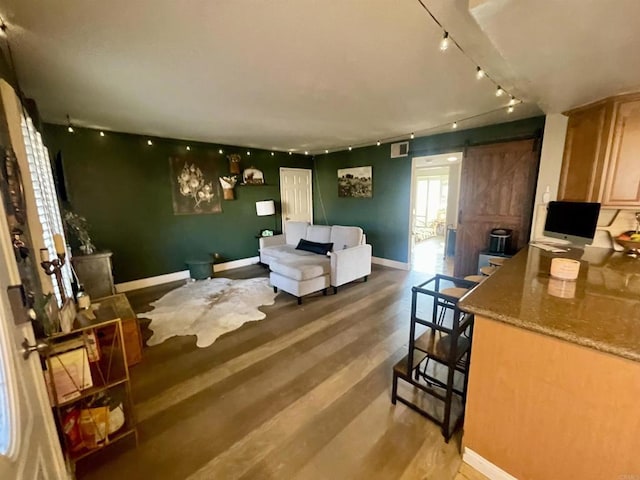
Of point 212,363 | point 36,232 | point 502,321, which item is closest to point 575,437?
point 502,321

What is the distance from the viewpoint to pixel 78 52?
5.87 ft

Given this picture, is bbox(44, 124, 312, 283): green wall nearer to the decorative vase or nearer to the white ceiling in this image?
the decorative vase

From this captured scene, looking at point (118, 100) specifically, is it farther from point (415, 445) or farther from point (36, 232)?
point (415, 445)

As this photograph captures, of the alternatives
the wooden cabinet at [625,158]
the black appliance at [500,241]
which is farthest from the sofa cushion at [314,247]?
the wooden cabinet at [625,158]

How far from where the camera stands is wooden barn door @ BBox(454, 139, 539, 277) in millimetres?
3568

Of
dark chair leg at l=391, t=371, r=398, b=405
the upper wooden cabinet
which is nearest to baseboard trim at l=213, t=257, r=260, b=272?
dark chair leg at l=391, t=371, r=398, b=405

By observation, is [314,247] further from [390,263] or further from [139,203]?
[139,203]

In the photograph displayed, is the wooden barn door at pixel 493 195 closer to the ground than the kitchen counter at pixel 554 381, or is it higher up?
higher up

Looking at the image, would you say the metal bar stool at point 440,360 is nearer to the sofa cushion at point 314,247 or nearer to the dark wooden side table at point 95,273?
the sofa cushion at point 314,247

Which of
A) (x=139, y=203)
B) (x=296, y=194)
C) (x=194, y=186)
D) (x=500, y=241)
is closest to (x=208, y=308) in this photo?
(x=139, y=203)

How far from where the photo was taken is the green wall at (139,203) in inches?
149

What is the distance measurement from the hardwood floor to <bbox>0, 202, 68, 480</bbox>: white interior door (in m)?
0.59

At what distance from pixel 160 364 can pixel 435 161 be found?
537 cm

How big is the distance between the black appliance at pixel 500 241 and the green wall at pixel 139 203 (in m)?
4.58
